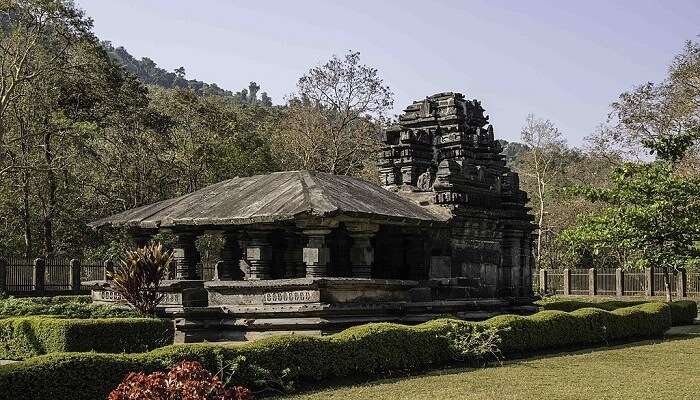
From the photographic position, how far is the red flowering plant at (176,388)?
6.67 metres

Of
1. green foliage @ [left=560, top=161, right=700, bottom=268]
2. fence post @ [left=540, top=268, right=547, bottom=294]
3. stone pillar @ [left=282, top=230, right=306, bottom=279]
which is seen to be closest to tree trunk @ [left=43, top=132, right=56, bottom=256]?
stone pillar @ [left=282, top=230, right=306, bottom=279]

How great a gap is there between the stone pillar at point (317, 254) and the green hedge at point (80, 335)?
3.03 m

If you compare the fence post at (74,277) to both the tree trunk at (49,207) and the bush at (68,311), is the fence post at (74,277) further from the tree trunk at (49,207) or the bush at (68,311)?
the bush at (68,311)

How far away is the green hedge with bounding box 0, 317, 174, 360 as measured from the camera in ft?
43.0

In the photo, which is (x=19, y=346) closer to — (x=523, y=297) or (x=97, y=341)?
(x=97, y=341)

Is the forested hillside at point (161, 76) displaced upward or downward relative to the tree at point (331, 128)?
upward

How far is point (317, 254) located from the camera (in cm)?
1598

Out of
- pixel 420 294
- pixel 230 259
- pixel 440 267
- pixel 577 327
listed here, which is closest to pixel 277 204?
pixel 420 294

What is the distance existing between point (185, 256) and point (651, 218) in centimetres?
1127

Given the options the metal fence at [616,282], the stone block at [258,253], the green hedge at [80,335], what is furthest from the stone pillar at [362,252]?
the metal fence at [616,282]

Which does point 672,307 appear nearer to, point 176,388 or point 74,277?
point 74,277

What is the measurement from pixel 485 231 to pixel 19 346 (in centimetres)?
1119

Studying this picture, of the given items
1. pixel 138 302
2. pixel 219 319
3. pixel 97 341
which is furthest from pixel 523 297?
pixel 97 341

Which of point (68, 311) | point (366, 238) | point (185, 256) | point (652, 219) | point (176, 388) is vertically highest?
point (652, 219)
